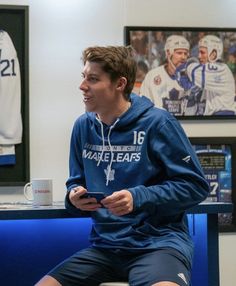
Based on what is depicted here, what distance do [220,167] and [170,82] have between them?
0.66 meters

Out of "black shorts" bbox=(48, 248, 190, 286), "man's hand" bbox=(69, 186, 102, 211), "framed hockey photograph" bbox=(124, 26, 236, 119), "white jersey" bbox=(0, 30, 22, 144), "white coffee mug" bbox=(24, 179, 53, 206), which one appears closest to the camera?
"black shorts" bbox=(48, 248, 190, 286)

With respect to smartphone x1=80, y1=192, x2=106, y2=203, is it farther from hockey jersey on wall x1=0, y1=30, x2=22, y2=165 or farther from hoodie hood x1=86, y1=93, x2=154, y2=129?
hockey jersey on wall x1=0, y1=30, x2=22, y2=165

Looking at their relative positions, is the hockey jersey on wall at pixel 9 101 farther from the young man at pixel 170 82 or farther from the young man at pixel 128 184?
the young man at pixel 128 184

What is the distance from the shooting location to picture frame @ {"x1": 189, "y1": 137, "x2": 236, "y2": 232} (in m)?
3.56

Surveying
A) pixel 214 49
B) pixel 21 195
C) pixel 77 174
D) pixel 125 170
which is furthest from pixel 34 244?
pixel 214 49

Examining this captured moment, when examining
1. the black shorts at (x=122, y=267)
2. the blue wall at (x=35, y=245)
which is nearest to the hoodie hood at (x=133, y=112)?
the black shorts at (x=122, y=267)

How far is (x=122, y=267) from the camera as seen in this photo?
1773 mm

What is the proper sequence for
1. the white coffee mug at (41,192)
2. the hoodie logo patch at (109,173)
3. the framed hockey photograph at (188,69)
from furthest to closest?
the framed hockey photograph at (188,69)
the white coffee mug at (41,192)
the hoodie logo patch at (109,173)

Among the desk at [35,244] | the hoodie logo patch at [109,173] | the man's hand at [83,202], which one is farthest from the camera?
the desk at [35,244]

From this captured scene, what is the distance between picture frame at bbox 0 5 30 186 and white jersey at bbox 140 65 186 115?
77cm

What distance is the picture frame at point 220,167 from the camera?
356 centimetres

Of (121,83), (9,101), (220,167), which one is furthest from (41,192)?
(220,167)

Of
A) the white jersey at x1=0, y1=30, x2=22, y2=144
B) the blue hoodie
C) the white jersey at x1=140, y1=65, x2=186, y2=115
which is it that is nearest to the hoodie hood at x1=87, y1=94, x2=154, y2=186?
the blue hoodie

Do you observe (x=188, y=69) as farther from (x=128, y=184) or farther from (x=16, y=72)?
(x=128, y=184)
